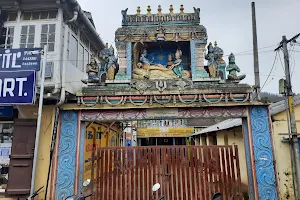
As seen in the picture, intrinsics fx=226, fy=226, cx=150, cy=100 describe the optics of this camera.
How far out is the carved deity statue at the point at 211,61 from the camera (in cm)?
789

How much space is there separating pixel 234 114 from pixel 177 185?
2.84m

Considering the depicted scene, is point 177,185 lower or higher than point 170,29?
lower

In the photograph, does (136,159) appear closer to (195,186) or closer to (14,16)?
(195,186)

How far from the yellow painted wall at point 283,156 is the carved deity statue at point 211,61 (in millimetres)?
2381

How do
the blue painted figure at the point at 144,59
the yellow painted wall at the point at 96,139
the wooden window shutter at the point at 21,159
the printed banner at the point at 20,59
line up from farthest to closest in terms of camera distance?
1. the yellow painted wall at the point at 96,139
2. the blue painted figure at the point at 144,59
3. the printed banner at the point at 20,59
4. the wooden window shutter at the point at 21,159

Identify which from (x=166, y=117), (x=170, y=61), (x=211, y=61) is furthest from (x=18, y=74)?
(x=211, y=61)

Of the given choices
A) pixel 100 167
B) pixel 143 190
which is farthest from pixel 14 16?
pixel 143 190

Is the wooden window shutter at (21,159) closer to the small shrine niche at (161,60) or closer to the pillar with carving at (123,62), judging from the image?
the pillar with carving at (123,62)

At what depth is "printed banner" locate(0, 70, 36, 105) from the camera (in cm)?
682

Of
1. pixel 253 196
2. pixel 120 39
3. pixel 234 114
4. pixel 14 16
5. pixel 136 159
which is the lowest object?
pixel 253 196

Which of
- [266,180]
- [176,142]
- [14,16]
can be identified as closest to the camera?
[266,180]

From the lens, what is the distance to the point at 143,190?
22.8 feet

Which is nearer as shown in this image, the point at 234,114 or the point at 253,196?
the point at 253,196

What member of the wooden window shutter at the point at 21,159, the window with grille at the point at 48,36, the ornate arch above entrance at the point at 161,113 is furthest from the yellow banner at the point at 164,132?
the window with grille at the point at 48,36
